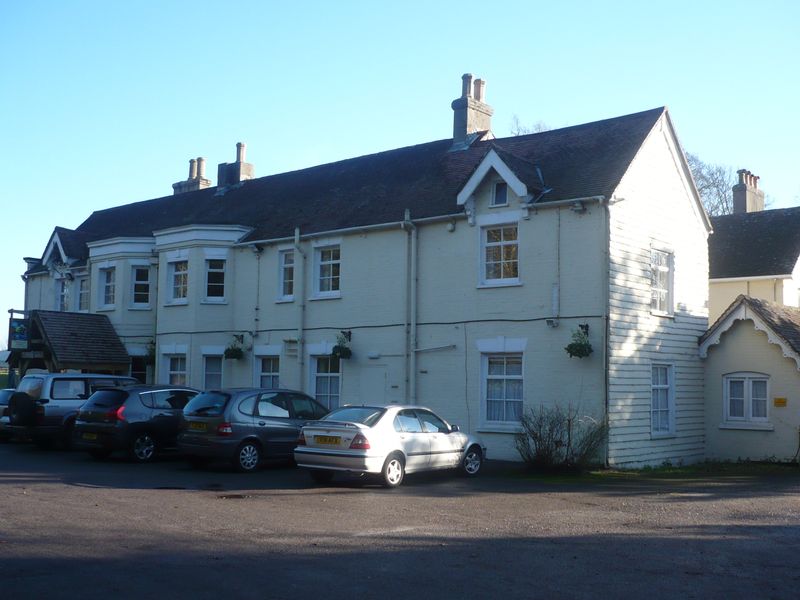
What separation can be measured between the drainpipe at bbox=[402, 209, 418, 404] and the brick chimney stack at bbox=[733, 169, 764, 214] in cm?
1642

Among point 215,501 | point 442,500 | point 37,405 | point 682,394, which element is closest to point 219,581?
point 215,501

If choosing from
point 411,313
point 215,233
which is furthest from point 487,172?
point 215,233

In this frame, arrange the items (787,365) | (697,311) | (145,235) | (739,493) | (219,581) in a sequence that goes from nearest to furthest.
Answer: (219,581) < (739,493) < (787,365) < (697,311) < (145,235)

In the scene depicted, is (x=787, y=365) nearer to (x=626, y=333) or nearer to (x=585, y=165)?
(x=626, y=333)

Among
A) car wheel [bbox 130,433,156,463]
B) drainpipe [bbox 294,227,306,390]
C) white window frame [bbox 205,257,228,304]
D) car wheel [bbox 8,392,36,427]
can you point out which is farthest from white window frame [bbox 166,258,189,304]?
car wheel [bbox 130,433,156,463]

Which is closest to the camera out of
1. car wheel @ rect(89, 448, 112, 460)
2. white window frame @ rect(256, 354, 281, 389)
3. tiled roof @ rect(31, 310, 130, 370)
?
car wheel @ rect(89, 448, 112, 460)

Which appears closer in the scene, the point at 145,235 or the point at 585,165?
the point at 585,165

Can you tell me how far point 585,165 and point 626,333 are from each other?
4.09m

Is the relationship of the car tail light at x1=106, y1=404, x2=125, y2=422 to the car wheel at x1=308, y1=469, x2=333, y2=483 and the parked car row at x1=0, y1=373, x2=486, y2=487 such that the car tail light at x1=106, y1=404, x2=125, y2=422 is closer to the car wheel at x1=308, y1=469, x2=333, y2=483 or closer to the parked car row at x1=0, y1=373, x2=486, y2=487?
the parked car row at x1=0, y1=373, x2=486, y2=487

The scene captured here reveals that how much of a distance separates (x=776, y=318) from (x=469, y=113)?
406 inches

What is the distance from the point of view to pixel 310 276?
25.3 metres

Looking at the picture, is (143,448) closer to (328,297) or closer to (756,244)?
(328,297)

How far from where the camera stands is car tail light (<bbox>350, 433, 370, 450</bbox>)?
15.2m

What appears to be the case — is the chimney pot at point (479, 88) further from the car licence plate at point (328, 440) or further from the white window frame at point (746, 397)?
the car licence plate at point (328, 440)
